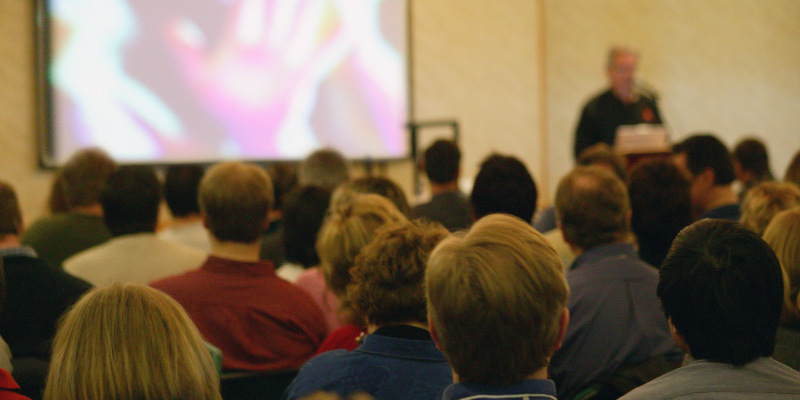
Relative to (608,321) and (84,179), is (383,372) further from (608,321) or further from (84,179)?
(84,179)

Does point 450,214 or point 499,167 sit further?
point 450,214

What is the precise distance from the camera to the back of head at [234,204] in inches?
97.9

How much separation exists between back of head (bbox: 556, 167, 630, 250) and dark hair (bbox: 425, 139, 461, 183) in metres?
1.52

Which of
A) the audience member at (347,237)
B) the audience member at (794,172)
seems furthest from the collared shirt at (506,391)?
the audience member at (794,172)

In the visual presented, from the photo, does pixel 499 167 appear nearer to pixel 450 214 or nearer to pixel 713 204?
pixel 450 214

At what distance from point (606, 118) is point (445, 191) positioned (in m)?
2.84

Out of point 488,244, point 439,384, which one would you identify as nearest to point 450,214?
point 439,384

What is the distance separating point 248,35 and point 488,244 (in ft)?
17.4

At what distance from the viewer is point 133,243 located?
2.81 metres

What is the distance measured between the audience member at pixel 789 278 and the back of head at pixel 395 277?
33.0 inches

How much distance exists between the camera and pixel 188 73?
19.3 feet

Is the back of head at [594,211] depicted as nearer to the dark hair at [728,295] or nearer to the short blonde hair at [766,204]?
the short blonde hair at [766,204]

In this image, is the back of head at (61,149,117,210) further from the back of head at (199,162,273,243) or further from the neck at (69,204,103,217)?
the back of head at (199,162,273,243)

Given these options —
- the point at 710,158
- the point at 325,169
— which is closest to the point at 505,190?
the point at 710,158
